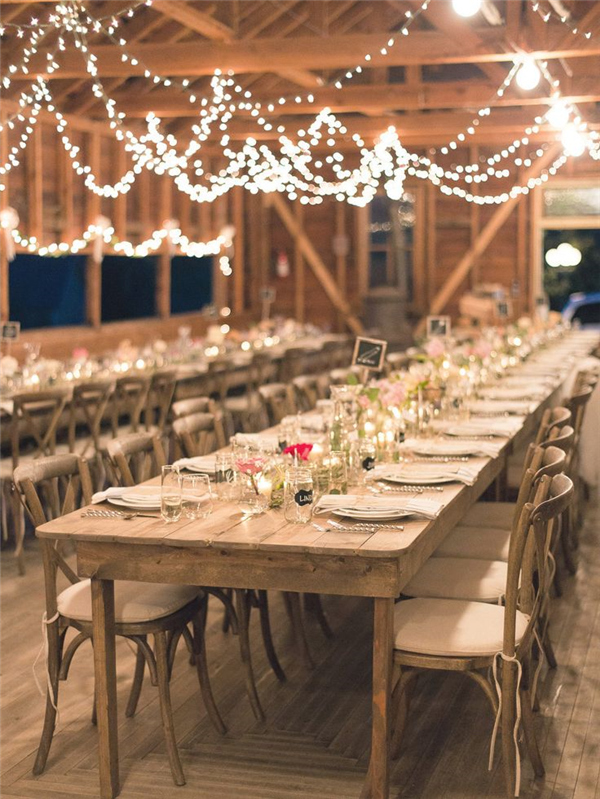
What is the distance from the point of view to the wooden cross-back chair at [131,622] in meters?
3.46

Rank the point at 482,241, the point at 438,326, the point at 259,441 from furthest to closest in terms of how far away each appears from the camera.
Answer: the point at 482,241 → the point at 438,326 → the point at 259,441

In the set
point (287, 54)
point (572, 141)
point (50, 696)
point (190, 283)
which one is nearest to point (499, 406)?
point (50, 696)

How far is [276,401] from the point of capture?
6.07 meters

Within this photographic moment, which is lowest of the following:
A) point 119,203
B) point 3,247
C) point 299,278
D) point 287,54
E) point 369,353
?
point 369,353

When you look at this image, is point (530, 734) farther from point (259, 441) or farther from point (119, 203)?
point (119, 203)

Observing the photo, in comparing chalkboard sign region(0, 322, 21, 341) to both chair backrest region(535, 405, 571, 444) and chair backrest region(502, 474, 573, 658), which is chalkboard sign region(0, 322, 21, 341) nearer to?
chair backrest region(535, 405, 571, 444)

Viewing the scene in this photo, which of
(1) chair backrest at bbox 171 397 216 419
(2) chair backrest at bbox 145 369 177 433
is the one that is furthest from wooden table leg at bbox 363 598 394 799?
(2) chair backrest at bbox 145 369 177 433

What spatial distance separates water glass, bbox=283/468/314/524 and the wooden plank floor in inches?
32.6

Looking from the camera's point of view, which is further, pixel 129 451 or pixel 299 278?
pixel 299 278

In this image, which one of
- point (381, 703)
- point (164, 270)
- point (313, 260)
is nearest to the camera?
point (381, 703)

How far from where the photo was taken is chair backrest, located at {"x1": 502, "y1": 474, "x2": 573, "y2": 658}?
3.20 metres

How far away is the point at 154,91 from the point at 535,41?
452 centimetres

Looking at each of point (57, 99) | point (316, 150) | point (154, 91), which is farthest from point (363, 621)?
point (316, 150)

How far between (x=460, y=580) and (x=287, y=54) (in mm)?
Result: 6012
